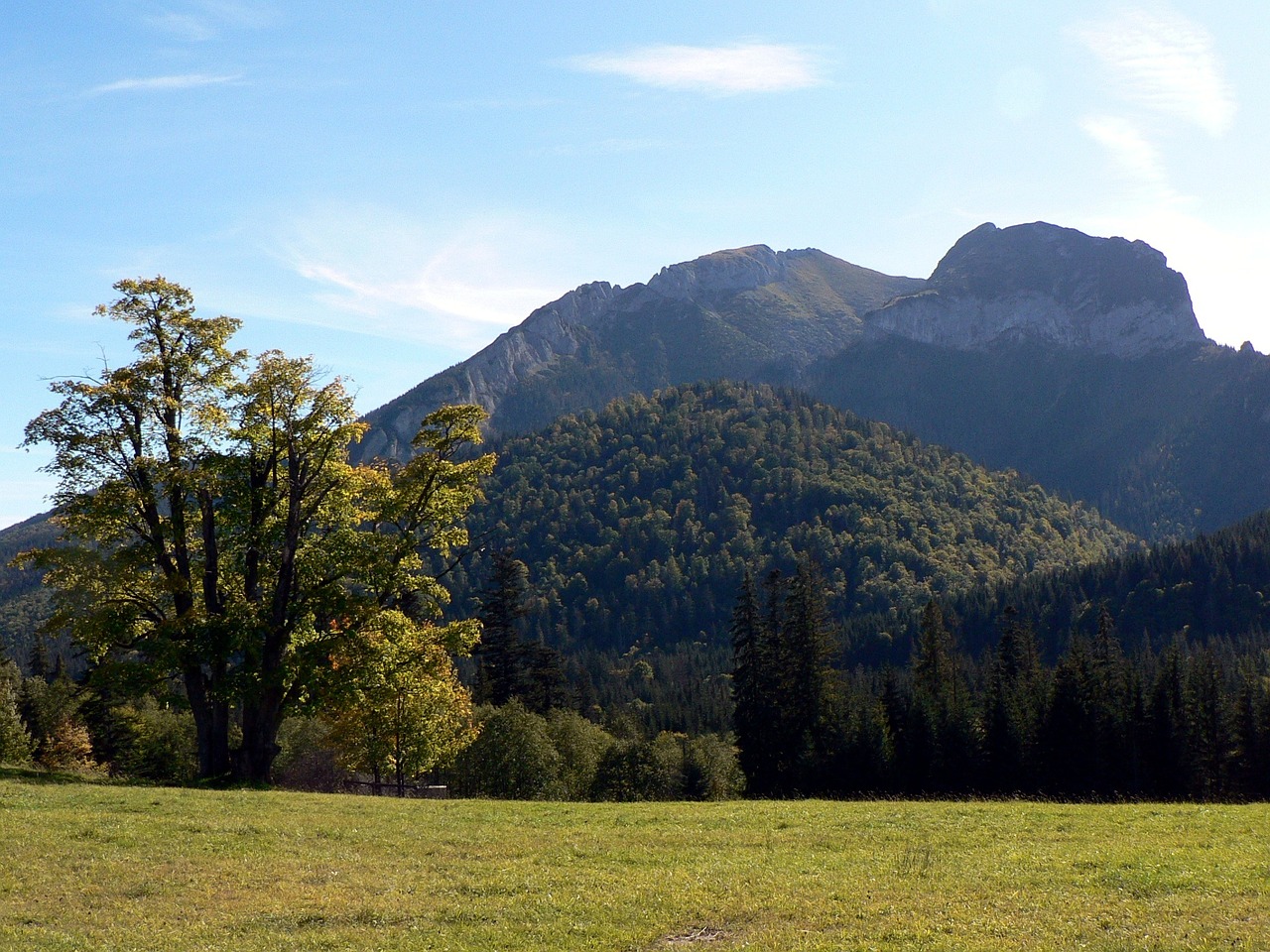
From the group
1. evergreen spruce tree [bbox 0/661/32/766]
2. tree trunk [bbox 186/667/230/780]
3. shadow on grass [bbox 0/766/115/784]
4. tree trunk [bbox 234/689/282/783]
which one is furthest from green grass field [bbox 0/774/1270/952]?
evergreen spruce tree [bbox 0/661/32/766]

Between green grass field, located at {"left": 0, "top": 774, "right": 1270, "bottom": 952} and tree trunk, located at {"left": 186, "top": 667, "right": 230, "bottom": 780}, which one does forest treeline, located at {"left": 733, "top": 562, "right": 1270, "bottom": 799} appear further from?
green grass field, located at {"left": 0, "top": 774, "right": 1270, "bottom": 952}

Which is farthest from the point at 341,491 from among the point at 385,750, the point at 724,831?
the point at 385,750

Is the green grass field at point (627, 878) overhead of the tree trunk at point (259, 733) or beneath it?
beneath

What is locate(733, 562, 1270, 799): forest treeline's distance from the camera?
2485 inches

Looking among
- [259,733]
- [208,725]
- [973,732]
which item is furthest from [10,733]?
[973,732]

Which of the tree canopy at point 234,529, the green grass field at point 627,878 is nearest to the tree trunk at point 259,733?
the tree canopy at point 234,529

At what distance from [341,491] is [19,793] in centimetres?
1256

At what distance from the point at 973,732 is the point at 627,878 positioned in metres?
54.8

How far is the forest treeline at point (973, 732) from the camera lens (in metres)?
63.1

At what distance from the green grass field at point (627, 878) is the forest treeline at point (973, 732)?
135ft

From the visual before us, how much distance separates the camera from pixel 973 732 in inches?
2606

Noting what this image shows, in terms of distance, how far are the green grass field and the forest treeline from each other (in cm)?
4129

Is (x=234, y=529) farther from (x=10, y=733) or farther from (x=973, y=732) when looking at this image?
(x=973, y=732)

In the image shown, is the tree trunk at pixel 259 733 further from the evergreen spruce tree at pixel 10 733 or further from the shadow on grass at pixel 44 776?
the evergreen spruce tree at pixel 10 733
